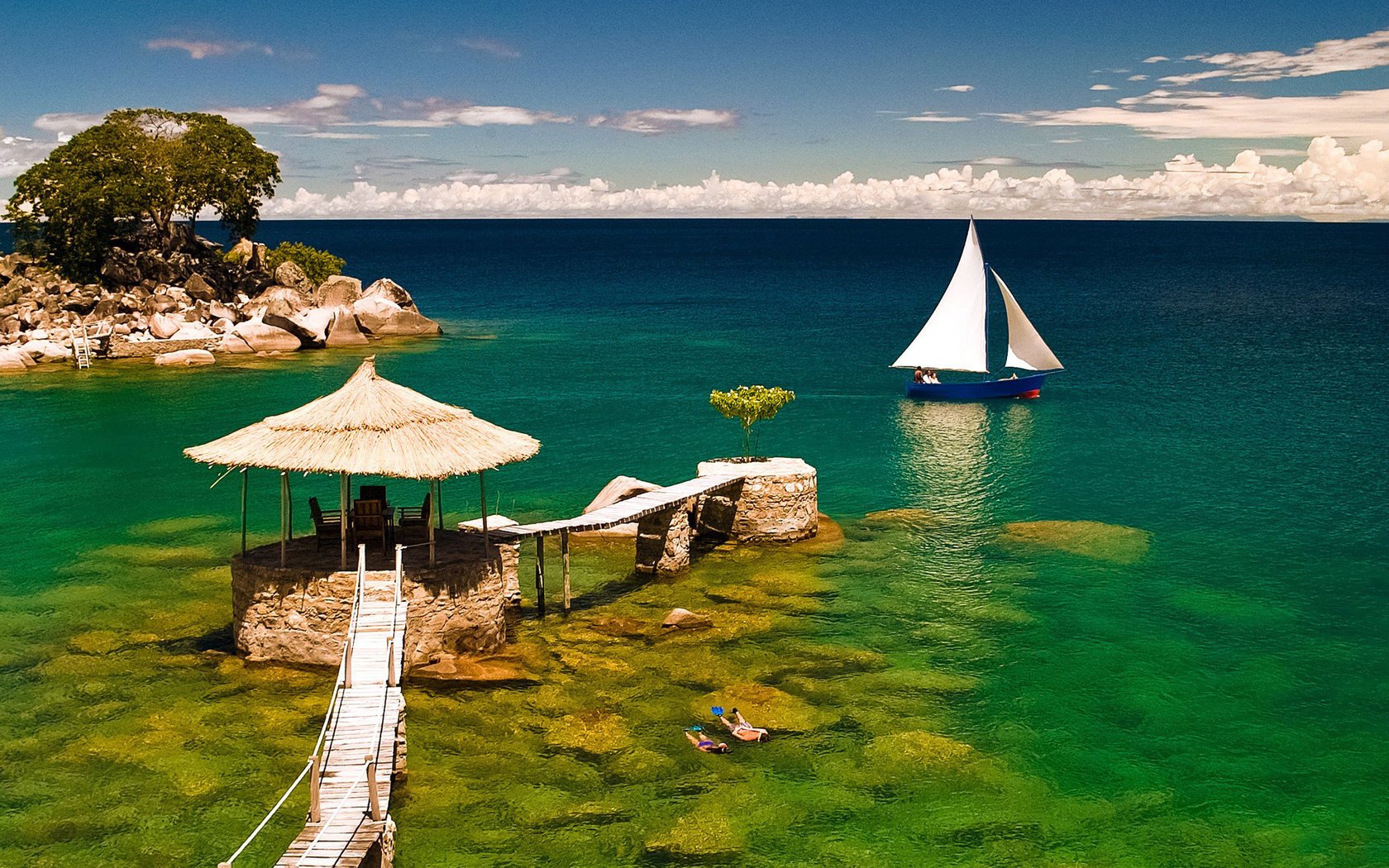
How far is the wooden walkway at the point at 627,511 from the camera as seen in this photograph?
2828 centimetres

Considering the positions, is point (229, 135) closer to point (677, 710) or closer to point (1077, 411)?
point (1077, 411)

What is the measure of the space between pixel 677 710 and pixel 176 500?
24.0 m

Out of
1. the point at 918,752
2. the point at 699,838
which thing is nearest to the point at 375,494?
the point at 699,838

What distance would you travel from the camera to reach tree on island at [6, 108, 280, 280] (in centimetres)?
7644

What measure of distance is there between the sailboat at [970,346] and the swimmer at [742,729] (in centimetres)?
4103

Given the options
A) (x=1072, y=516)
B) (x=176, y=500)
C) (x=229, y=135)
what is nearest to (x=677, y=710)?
(x=1072, y=516)

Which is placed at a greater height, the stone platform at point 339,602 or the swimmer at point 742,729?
the stone platform at point 339,602

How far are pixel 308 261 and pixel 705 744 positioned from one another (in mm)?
79221

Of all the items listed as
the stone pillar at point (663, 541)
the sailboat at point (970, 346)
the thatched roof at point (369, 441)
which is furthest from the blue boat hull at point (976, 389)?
the thatched roof at point (369, 441)

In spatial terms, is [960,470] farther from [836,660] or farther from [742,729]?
[742,729]

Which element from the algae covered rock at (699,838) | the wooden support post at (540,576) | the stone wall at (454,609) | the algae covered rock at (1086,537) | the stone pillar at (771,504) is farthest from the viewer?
the stone pillar at (771,504)

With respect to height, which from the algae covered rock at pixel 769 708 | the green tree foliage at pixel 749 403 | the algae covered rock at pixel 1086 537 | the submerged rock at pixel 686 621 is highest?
the green tree foliage at pixel 749 403

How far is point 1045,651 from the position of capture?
26391mm

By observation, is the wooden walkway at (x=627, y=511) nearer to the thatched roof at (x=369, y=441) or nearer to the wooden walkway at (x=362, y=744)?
the thatched roof at (x=369, y=441)
